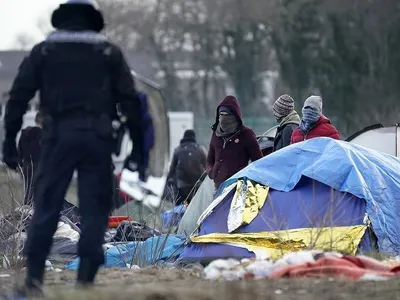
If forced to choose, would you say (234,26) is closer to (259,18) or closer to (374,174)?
(259,18)

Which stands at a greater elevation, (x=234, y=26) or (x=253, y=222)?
(x=234, y=26)

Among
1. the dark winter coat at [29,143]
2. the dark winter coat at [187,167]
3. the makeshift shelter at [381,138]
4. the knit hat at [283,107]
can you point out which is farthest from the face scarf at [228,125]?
the dark winter coat at [187,167]

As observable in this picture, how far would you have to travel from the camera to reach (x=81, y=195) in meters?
6.45

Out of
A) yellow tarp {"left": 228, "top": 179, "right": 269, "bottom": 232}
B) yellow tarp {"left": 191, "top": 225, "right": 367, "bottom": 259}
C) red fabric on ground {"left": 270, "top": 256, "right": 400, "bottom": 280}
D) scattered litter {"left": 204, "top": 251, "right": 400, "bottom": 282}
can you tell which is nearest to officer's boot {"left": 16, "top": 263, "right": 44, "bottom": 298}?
scattered litter {"left": 204, "top": 251, "right": 400, "bottom": 282}

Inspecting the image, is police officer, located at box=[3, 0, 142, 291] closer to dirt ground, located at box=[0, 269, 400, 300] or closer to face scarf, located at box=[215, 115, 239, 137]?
dirt ground, located at box=[0, 269, 400, 300]

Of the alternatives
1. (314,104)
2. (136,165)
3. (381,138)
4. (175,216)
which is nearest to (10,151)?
(136,165)

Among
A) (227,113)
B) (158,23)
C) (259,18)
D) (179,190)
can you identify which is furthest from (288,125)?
(158,23)

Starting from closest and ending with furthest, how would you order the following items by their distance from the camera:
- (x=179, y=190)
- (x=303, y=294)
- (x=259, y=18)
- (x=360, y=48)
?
(x=303, y=294) < (x=179, y=190) < (x=360, y=48) < (x=259, y=18)

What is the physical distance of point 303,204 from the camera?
10391 millimetres

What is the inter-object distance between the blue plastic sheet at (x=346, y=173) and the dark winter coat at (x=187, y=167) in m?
4.66

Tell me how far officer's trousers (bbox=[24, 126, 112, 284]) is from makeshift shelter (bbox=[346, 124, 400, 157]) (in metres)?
8.37

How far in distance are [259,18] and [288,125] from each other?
3832 centimetres

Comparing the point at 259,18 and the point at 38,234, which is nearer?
the point at 38,234

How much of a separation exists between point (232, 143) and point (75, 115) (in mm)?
5329
